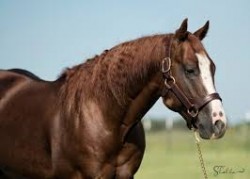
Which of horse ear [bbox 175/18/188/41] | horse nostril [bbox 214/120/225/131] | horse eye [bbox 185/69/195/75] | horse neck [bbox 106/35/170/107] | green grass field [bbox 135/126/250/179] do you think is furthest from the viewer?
green grass field [bbox 135/126/250/179]

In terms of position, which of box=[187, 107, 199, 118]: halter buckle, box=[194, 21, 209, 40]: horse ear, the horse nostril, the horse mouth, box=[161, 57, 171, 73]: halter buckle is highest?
box=[194, 21, 209, 40]: horse ear

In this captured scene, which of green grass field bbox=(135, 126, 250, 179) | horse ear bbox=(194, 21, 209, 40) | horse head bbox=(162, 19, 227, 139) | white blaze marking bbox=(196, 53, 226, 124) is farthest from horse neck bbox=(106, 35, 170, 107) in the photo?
green grass field bbox=(135, 126, 250, 179)

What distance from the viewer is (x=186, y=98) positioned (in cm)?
469

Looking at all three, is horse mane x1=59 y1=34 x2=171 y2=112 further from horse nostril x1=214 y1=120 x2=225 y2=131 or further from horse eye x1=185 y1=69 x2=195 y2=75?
horse nostril x1=214 y1=120 x2=225 y2=131

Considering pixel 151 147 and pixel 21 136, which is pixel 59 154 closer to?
pixel 21 136

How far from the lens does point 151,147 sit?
93.7 ft

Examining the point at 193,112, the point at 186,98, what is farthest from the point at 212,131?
the point at 186,98

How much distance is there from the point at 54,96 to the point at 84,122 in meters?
0.55

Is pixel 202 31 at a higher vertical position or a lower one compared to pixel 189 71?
higher

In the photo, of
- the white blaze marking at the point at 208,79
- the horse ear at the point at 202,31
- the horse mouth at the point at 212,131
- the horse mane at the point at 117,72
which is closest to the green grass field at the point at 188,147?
the horse mane at the point at 117,72

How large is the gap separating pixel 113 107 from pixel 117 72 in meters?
0.32

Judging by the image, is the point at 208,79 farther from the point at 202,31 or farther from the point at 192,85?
the point at 202,31

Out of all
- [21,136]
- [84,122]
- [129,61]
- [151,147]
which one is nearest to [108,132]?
[84,122]

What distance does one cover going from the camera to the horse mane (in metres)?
4.97
